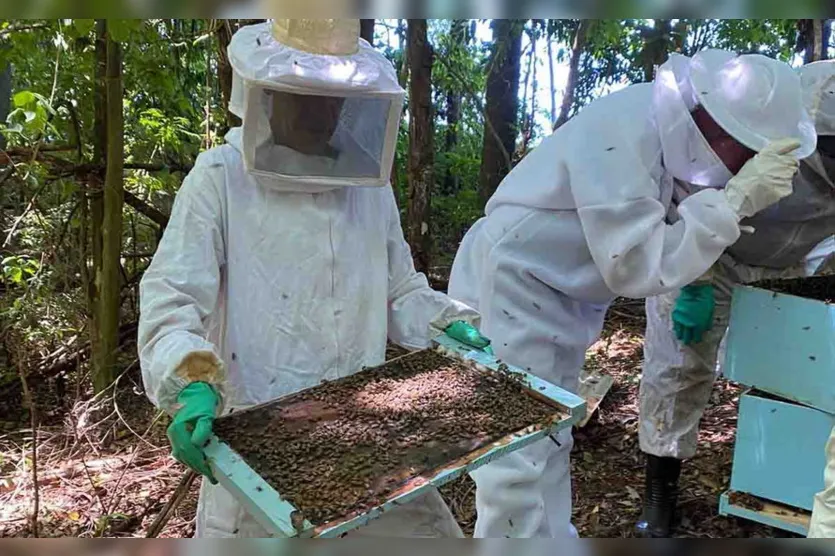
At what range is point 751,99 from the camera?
2.27 m

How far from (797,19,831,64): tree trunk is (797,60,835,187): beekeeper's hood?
1626mm

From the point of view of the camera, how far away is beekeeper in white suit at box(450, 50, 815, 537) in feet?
7.40

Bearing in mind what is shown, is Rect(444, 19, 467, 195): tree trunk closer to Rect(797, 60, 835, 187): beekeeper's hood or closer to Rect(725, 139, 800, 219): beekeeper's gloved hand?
Rect(797, 60, 835, 187): beekeeper's hood

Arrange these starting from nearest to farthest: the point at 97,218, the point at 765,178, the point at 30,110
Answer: the point at 765,178
the point at 30,110
the point at 97,218

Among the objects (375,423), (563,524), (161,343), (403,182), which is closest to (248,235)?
(161,343)

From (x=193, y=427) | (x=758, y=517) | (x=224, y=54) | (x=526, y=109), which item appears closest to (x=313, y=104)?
(x=193, y=427)

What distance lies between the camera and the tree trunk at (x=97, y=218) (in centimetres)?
396

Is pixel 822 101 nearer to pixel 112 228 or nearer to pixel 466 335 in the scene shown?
pixel 466 335

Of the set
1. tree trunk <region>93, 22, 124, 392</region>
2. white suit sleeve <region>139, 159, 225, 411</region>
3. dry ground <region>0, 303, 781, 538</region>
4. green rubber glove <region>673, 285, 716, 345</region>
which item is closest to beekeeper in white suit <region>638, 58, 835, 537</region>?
green rubber glove <region>673, 285, 716, 345</region>

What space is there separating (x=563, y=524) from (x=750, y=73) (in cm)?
161

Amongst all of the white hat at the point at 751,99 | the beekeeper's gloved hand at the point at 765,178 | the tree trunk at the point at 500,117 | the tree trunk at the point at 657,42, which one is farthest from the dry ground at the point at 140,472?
the tree trunk at the point at 500,117

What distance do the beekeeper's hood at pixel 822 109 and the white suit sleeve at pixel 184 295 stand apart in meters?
2.11

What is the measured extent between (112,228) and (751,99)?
10.2 feet

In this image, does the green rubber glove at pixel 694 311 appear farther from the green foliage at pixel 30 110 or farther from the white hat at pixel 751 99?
the green foliage at pixel 30 110
